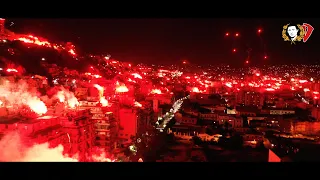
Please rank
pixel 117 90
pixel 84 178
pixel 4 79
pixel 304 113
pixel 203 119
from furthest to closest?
pixel 117 90, pixel 4 79, pixel 203 119, pixel 304 113, pixel 84 178

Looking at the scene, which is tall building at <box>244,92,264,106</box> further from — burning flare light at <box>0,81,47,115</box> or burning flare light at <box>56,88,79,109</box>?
burning flare light at <box>0,81,47,115</box>

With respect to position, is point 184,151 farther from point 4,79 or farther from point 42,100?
point 4,79

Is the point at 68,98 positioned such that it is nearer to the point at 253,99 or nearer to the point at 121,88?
the point at 121,88

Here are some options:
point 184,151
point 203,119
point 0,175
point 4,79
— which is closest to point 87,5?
point 0,175

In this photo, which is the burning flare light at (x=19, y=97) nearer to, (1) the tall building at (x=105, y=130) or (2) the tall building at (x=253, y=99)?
(1) the tall building at (x=105, y=130)

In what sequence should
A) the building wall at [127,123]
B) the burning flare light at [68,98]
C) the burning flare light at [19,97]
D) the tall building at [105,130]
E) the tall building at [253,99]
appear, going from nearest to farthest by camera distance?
the burning flare light at [19,97]
the tall building at [105,130]
the tall building at [253,99]
the burning flare light at [68,98]
the building wall at [127,123]

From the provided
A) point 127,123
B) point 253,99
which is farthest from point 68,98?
point 253,99

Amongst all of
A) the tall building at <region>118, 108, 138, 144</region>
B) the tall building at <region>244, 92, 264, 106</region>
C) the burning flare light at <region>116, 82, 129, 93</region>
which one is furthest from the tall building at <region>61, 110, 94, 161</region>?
the tall building at <region>244, 92, 264, 106</region>

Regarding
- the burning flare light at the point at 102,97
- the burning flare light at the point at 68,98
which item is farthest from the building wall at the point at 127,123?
the burning flare light at the point at 68,98

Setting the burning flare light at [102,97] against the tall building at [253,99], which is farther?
the burning flare light at [102,97]
